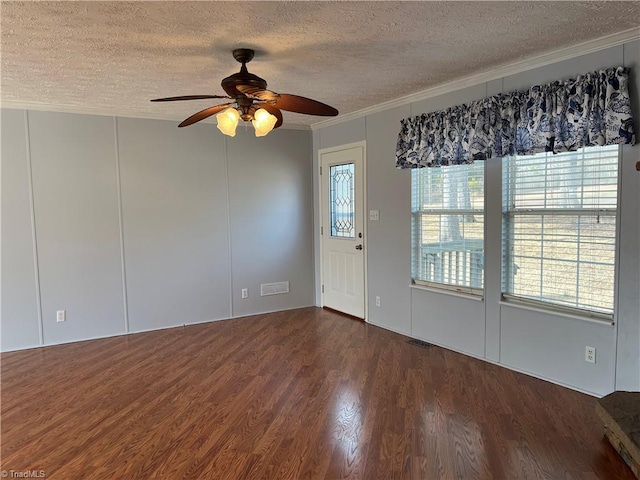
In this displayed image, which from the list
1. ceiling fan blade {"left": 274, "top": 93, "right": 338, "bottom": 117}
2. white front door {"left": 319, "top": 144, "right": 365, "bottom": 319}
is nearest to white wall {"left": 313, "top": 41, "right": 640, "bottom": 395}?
white front door {"left": 319, "top": 144, "right": 365, "bottom": 319}

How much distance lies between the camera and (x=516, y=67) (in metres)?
3.20

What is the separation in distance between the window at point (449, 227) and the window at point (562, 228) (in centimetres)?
28

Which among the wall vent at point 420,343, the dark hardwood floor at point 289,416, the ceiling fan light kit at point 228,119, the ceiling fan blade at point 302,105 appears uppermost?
the ceiling fan blade at point 302,105

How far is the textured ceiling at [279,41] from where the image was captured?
87.1 inches

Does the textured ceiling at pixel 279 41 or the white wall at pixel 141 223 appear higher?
the textured ceiling at pixel 279 41

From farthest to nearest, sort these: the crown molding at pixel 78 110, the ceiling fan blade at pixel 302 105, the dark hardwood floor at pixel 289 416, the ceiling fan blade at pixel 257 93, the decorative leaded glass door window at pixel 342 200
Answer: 1. the decorative leaded glass door window at pixel 342 200
2. the crown molding at pixel 78 110
3. the ceiling fan blade at pixel 302 105
4. the ceiling fan blade at pixel 257 93
5. the dark hardwood floor at pixel 289 416

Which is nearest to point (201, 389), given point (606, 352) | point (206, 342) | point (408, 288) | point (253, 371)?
point (253, 371)

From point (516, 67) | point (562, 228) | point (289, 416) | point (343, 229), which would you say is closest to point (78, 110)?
point (343, 229)

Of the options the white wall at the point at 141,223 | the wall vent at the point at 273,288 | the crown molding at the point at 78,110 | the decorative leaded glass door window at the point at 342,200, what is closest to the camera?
the crown molding at the point at 78,110

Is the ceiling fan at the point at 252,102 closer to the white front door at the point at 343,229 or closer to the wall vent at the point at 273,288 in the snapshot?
the white front door at the point at 343,229

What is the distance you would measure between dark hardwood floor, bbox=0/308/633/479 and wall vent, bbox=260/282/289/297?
4.23ft

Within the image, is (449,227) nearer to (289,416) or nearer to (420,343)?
(420,343)

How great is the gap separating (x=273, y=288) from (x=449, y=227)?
2494mm

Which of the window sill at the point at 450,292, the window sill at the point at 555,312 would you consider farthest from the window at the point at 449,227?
the window sill at the point at 555,312
